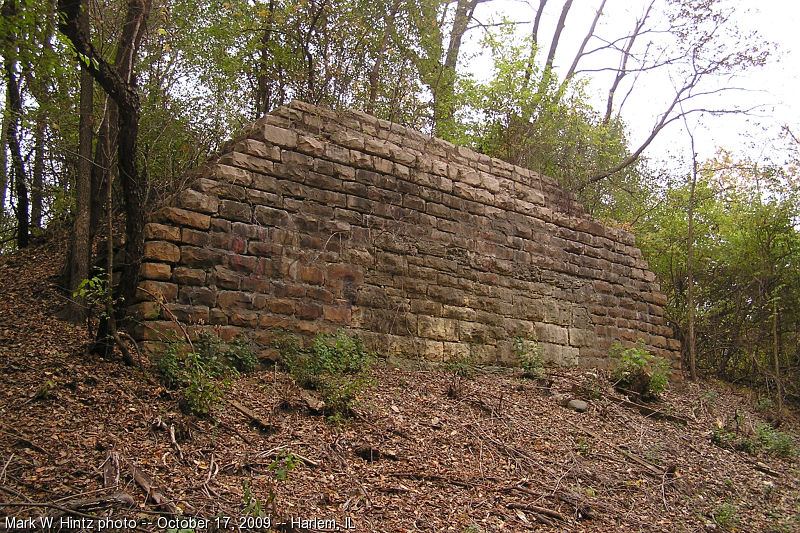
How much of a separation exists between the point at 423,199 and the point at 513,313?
6.70 ft

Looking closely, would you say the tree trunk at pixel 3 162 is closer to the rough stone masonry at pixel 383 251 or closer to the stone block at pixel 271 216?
the rough stone masonry at pixel 383 251

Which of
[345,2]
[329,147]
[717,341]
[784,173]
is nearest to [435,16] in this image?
[345,2]

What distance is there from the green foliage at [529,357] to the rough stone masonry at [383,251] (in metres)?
0.11

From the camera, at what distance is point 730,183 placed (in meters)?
16.5

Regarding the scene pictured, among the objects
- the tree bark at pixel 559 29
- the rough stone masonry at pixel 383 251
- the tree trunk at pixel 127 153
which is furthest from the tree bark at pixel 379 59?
the tree bark at pixel 559 29

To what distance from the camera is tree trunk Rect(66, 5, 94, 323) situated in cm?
661

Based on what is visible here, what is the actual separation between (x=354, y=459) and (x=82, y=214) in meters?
4.46

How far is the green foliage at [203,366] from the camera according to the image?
453 cm

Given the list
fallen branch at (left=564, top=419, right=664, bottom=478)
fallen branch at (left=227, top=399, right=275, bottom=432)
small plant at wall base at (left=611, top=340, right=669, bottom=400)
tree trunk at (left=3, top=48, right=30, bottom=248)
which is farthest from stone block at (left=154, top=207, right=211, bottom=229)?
small plant at wall base at (left=611, top=340, right=669, bottom=400)

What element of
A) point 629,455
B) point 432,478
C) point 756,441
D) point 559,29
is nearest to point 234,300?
point 432,478

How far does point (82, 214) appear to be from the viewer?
673 cm

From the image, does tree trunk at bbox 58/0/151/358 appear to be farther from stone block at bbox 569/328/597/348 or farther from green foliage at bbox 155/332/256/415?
stone block at bbox 569/328/597/348

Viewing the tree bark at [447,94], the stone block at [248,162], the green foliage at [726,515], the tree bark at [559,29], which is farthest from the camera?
the tree bark at [559,29]

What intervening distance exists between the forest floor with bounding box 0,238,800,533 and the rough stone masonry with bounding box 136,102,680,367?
712mm
